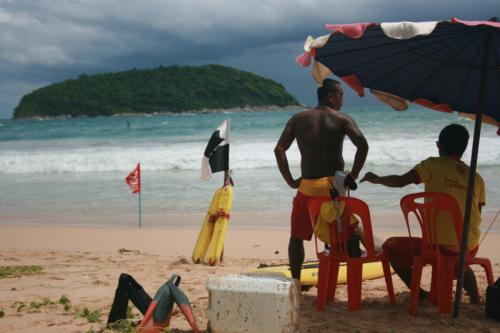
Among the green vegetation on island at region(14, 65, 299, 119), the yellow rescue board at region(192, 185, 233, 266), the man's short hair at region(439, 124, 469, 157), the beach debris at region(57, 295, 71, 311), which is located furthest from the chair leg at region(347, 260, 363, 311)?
the green vegetation on island at region(14, 65, 299, 119)

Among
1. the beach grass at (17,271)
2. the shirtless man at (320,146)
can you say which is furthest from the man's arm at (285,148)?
the beach grass at (17,271)

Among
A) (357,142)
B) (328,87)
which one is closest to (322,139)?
(357,142)

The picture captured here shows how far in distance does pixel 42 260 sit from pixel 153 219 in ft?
9.48

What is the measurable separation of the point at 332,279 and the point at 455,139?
1347mm

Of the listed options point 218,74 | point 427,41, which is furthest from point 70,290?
point 218,74

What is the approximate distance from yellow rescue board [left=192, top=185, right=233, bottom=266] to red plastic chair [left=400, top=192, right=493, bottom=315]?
2837mm

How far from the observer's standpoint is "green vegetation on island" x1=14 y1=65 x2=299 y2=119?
86438 millimetres

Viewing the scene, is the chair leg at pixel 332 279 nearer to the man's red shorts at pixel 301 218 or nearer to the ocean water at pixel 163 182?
the man's red shorts at pixel 301 218

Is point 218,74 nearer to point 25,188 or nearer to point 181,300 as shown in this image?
point 25,188

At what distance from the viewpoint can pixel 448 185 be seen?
13.6 ft

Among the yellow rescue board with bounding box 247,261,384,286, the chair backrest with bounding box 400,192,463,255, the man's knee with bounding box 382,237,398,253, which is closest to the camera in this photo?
the chair backrest with bounding box 400,192,463,255

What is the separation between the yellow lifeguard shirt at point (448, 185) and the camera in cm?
410

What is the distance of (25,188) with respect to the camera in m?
14.0

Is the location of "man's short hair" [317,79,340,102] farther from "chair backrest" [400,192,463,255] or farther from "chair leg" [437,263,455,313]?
"chair leg" [437,263,455,313]
